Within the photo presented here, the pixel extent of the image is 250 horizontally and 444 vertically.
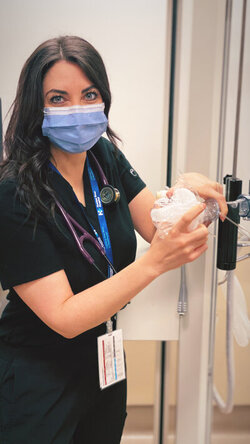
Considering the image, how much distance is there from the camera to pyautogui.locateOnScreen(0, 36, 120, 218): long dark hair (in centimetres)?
103

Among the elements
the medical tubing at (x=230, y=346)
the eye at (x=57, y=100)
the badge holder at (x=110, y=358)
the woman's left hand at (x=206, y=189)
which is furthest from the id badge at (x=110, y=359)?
the eye at (x=57, y=100)

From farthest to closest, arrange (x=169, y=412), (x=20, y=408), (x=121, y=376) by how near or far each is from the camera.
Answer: (x=169, y=412)
(x=121, y=376)
(x=20, y=408)

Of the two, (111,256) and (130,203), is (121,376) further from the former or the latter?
(130,203)

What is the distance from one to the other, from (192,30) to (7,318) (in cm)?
98

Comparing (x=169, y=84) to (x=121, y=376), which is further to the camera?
(x=169, y=84)

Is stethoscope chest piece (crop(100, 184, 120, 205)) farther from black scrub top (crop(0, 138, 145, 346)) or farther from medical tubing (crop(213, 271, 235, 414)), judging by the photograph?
medical tubing (crop(213, 271, 235, 414))

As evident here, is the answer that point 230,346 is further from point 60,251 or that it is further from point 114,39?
point 114,39

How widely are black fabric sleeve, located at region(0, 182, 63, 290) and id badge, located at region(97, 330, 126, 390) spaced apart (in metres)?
0.31

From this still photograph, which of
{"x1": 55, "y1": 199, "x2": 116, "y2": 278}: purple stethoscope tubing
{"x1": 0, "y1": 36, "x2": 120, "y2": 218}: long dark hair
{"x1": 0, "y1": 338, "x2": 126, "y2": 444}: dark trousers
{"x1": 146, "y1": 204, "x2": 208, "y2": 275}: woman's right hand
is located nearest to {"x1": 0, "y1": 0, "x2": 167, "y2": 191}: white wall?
{"x1": 0, "y1": 36, "x2": 120, "y2": 218}: long dark hair

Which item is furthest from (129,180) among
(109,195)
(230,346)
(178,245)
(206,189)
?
(230,346)

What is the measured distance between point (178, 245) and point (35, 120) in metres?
0.45

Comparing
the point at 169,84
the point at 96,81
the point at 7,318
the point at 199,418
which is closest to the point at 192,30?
the point at 169,84

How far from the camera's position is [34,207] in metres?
1.00

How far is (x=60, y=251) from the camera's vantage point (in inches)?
41.8
